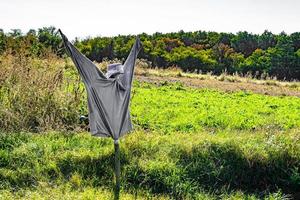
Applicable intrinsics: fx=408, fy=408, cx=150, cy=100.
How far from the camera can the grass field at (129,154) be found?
6281 mm

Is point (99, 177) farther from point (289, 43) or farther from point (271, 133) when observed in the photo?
point (289, 43)

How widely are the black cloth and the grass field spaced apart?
93 cm

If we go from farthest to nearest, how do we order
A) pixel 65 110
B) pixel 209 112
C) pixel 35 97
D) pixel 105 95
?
pixel 209 112
pixel 65 110
pixel 35 97
pixel 105 95

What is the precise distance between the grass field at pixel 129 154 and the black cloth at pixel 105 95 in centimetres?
93

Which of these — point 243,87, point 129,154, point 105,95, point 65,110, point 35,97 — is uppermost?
point 105,95

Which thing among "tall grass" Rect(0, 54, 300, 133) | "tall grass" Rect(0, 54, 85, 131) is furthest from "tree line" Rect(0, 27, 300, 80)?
"tall grass" Rect(0, 54, 85, 131)

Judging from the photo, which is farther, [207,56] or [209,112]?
[207,56]

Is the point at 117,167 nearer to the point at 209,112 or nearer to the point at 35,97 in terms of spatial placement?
the point at 35,97

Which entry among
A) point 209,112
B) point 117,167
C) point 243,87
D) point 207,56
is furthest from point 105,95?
point 207,56

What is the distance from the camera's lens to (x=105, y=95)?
5824 mm

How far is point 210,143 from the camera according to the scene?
732 centimetres

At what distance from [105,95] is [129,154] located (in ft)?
5.30

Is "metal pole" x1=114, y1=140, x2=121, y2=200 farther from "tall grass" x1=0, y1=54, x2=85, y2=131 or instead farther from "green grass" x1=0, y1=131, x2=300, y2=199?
"tall grass" x1=0, y1=54, x2=85, y2=131

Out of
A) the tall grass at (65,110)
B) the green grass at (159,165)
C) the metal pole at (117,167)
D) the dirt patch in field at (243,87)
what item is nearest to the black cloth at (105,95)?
the metal pole at (117,167)
